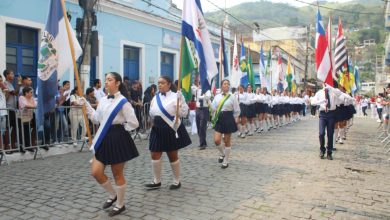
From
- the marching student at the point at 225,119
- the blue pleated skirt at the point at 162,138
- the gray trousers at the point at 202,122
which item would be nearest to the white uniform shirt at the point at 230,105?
the marching student at the point at 225,119

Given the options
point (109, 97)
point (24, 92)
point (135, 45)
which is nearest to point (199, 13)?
point (109, 97)

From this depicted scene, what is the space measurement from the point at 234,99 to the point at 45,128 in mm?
4597

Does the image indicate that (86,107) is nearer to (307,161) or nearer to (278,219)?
(278,219)

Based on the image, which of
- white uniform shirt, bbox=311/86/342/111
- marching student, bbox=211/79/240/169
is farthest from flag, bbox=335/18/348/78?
marching student, bbox=211/79/240/169

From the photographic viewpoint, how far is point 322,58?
973cm

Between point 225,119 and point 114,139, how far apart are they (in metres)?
3.78

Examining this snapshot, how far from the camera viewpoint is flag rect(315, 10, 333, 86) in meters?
9.58

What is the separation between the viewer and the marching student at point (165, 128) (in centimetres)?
618

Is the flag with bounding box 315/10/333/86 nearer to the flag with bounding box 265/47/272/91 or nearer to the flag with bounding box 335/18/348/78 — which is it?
the flag with bounding box 335/18/348/78

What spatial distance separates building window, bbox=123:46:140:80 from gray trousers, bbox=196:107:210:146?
709 cm

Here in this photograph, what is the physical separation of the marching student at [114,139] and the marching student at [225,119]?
135 inches

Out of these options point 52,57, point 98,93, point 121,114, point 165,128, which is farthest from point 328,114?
point 52,57

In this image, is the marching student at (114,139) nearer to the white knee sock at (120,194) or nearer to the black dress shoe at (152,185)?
the white knee sock at (120,194)

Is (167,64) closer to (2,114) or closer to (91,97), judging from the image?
(91,97)
